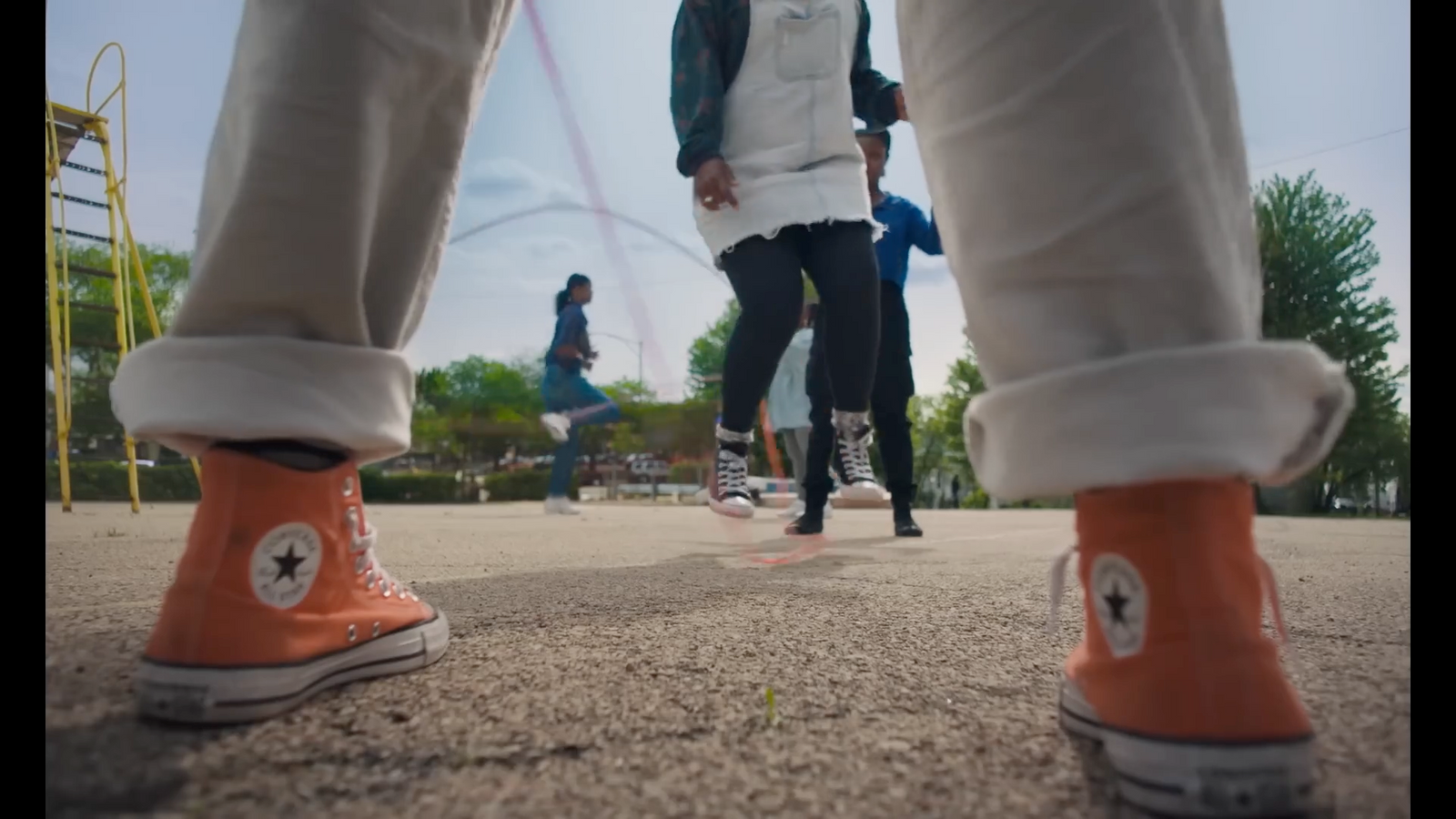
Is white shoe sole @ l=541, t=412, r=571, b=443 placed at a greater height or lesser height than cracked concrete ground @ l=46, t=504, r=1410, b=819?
greater

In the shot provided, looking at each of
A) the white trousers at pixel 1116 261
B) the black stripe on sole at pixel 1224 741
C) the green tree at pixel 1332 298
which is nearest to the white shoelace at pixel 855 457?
the white trousers at pixel 1116 261

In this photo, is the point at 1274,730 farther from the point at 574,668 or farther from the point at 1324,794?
the point at 574,668

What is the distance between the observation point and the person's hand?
7.68 ft

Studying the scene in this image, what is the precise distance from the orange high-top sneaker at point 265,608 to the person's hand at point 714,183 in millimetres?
1660

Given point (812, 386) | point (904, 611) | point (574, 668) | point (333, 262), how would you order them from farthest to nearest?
point (812, 386), point (904, 611), point (574, 668), point (333, 262)

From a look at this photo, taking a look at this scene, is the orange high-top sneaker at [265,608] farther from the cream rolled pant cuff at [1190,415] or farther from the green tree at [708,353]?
the green tree at [708,353]

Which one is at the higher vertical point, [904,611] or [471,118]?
[471,118]

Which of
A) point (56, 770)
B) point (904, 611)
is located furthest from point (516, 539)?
point (56, 770)

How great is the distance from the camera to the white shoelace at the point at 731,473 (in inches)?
106

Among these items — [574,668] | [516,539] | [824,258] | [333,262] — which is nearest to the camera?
[333,262]

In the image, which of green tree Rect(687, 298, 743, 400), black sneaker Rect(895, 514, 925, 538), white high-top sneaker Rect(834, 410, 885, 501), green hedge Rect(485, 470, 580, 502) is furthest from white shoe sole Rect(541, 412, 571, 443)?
green tree Rect(687, 298, 743, 400)

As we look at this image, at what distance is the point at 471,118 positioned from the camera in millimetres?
A: 968

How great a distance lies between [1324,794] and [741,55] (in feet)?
7.98

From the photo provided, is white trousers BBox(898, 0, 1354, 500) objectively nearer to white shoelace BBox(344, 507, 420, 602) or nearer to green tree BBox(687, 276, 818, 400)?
white shoelace BBox(344, 507, 420, 602)
